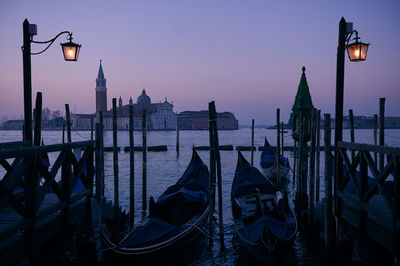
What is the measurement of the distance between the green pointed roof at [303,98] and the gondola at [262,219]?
3342 mm

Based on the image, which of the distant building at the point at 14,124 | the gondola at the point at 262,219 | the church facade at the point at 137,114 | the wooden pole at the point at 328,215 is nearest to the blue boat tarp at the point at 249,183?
the gondola at the point at 262,219

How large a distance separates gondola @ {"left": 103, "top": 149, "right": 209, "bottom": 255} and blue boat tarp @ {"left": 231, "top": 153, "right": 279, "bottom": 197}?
0.82 meters

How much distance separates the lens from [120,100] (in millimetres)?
119188

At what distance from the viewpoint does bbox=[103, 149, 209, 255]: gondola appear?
198 inches

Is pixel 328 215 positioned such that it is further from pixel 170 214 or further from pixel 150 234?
pixel 170 214

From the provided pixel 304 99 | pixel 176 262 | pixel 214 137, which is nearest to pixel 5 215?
pixel 176 262

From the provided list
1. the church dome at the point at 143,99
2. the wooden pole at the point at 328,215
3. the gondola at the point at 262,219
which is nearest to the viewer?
the wooden pole at the point at 328,215

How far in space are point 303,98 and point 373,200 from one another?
6830 millimetres

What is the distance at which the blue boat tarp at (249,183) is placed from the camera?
7512 mm

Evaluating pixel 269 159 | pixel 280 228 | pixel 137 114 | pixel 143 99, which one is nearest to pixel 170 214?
pixel 280 228

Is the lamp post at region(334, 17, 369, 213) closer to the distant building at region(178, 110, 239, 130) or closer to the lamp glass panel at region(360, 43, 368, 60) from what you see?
the lamp glass panel at region(360, 43, 368, 60)

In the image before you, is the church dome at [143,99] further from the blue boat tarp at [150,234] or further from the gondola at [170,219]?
the blue boat tarp at [150,234]

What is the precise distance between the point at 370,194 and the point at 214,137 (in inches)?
129

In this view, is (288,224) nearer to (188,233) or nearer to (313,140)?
(188,233)
